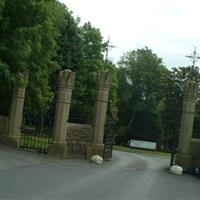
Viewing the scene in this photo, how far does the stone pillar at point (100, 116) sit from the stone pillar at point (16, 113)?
3711mm

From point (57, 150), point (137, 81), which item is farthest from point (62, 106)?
point (137, 81)

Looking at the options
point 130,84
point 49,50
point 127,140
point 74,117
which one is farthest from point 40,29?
point 130,84

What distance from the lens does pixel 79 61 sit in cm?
6366

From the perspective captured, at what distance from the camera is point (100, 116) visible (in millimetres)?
30750

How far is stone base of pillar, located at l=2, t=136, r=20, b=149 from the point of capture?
30.5 metres

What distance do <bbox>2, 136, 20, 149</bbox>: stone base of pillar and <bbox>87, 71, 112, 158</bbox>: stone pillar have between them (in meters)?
3.57

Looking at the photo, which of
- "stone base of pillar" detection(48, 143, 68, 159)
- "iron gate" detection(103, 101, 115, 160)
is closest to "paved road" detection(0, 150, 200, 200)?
"stone base of pillar" detection(48, 143, 68, 159)

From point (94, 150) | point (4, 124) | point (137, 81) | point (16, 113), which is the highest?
point (137, 81)

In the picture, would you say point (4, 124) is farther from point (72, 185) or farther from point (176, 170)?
point (72, 185)

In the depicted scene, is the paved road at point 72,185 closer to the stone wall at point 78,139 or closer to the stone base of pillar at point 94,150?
the stone wall at point 78,139

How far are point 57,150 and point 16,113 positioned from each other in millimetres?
3249

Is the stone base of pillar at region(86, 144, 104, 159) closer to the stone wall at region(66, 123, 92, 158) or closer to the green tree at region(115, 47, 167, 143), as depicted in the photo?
the stone wall at region(66, 123, 92, 158)

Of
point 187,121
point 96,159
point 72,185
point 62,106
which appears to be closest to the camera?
point 72,185

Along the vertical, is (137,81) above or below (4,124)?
above
